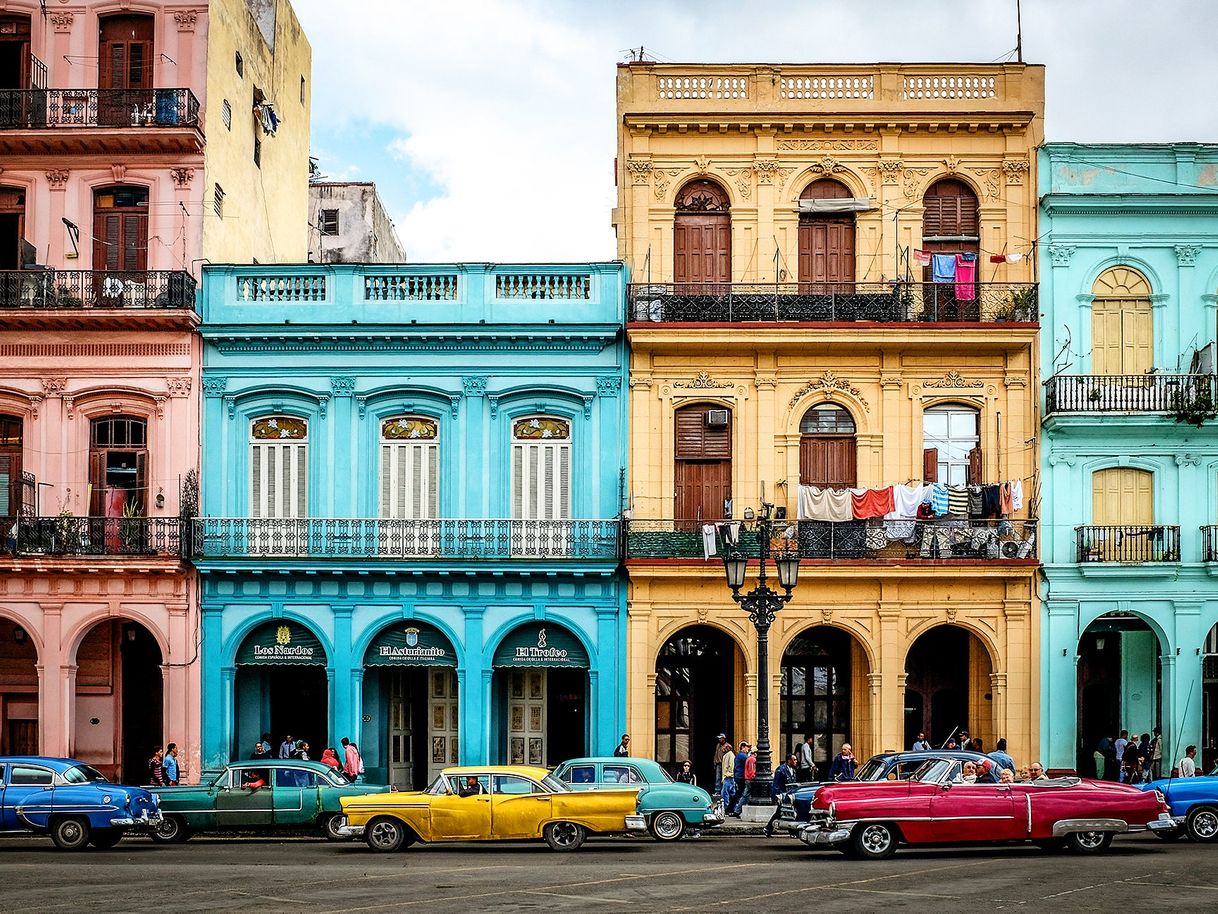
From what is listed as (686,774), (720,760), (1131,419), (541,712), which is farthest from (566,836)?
(1131,419)

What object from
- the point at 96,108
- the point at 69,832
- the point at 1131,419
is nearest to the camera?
the point at 69,832

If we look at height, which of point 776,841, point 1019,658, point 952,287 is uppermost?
point 952,287

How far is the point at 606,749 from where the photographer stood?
1137 inches

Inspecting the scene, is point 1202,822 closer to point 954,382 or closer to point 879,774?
point 879,774

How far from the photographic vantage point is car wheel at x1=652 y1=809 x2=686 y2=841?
2261 cm

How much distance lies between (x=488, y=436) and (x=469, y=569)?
8.58 ft

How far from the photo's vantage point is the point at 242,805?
23281 mm

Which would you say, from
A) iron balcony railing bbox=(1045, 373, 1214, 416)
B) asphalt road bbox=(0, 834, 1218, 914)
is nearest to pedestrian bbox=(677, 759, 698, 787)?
asphalt road bbox=(0, 834, 1218, 914)

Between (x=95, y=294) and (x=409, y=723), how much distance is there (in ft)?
33.8

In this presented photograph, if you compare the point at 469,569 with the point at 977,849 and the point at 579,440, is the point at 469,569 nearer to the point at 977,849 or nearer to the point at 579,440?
the point at 579,440

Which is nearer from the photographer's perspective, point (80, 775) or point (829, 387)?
point (80, 775)

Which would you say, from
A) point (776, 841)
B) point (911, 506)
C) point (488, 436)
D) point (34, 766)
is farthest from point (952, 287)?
point (34, 766)

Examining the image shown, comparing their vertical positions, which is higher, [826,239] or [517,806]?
[826,239]

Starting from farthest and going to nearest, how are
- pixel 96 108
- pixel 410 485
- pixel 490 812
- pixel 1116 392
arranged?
pixel 410 485, pixel 96 108, pixel 1116 392, pixel 490 812
